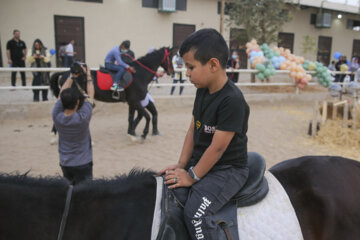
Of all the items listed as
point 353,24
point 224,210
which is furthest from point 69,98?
point 353,24

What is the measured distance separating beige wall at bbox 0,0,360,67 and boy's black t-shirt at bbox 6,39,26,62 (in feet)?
12.8

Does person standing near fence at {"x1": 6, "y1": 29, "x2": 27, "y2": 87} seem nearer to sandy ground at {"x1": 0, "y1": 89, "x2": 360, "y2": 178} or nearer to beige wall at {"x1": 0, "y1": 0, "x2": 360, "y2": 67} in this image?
sandy ground at {"x1": 0, "y1": 89, "x2": 360, "y2": 178}

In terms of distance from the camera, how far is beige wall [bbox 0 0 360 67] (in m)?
13.6

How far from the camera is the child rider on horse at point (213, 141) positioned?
1.66 m

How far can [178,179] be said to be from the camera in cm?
173

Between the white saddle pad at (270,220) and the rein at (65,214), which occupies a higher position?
the rein at (65,214)

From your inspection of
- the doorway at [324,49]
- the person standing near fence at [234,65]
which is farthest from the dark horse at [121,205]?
the doorway at [324,49]

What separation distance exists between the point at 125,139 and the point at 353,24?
23659 millimetres

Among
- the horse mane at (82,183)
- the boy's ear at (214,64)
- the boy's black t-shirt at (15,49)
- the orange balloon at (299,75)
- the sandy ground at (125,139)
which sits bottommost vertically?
the sandy ground at (125,139)

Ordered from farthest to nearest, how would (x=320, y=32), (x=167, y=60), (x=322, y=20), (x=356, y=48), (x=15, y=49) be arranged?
(x=356, y=48)
(x=320, y=32)
(x=322, y=20)
(x=15, y=49)
(x=167, y=60)

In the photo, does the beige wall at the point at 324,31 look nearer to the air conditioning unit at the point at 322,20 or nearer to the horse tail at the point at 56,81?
the air conditioning unit at the point at 322,20

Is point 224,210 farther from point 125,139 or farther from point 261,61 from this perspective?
point 261,61

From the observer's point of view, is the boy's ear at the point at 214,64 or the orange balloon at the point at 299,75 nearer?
the boy's ear at the point at 214,64

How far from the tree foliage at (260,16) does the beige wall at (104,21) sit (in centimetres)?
321
